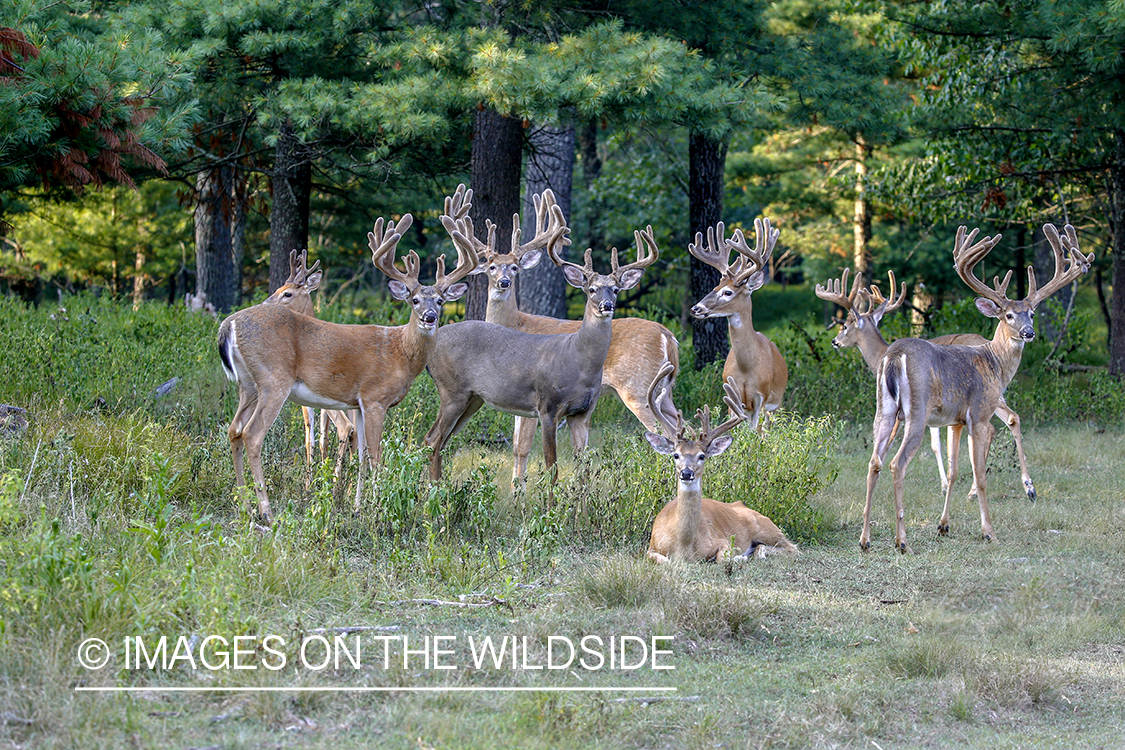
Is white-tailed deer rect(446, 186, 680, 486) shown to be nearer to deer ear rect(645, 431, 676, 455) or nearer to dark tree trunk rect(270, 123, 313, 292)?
deer ear rect(645, 431, 676, 455)

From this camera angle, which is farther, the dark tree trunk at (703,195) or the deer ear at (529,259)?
the dark tree trunk at (703,195)

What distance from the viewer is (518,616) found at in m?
5.23

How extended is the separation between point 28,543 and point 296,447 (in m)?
4.19

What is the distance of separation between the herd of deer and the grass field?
0.34 meters

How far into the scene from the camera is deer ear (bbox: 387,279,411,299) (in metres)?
8.15

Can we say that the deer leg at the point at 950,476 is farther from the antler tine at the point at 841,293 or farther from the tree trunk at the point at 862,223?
the tree trunk at the point at 862,223

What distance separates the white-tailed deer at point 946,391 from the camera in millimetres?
7266

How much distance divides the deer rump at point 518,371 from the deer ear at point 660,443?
1.29 metres

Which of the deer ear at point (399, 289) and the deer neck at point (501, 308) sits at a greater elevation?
the deer ear at point (399, 289)

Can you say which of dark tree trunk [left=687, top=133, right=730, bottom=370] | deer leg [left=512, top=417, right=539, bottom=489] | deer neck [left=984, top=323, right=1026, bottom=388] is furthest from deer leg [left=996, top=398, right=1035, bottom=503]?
dark tree trunk [left=687, top=133, right=730, bottom=370]

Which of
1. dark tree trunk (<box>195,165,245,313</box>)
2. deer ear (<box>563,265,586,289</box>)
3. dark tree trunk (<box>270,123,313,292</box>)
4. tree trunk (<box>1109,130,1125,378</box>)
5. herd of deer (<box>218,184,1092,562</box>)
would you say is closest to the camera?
herd of deer (<box>218,184,1092,562</box>)

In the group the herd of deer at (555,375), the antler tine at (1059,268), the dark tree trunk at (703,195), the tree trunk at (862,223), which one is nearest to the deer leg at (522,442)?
the herd of deer at (555,375)

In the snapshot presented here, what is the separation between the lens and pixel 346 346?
313 inches

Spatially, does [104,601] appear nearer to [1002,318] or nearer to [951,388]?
[951,388]
